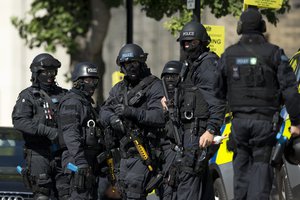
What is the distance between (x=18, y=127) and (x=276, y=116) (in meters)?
3.53

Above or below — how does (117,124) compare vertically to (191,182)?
above

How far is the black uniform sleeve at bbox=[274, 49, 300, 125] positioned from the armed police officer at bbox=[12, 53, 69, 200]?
127 inches

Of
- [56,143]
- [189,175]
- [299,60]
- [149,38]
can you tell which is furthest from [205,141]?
[149,38]

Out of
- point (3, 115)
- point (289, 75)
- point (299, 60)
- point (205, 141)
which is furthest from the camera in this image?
point (3, 115)

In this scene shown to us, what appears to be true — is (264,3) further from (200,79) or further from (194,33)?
(200,79)

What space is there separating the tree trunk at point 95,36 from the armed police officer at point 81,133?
8695 millimetres

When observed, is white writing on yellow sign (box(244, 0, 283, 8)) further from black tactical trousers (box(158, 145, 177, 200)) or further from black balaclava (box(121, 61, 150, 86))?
black tactical trousers (box(158, 145, 177, 200))

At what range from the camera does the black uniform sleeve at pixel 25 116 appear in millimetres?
10508

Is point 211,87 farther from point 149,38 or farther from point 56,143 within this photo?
point 149,38

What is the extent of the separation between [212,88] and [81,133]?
6.33 ft

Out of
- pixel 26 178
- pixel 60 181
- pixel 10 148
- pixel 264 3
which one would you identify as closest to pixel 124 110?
pixel 60 181

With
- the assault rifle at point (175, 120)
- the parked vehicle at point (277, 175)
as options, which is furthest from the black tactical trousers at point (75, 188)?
the parked vehicle at point (277, 175)

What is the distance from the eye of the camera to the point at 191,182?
9023 millimetres

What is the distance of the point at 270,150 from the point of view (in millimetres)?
8211
